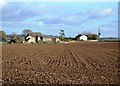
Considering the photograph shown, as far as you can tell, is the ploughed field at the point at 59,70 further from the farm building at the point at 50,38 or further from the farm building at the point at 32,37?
the farm building at the point at 50,38

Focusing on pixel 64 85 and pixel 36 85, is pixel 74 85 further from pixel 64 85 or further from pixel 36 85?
pixel 36 85

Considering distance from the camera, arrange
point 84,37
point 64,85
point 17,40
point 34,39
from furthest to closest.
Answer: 1. point 84,37
2. point 34,39
3. point 17,40
4. point 64,85

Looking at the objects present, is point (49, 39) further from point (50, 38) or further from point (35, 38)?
point (35, 38)

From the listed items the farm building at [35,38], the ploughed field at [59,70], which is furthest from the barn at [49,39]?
the ploughed field at [59,70]

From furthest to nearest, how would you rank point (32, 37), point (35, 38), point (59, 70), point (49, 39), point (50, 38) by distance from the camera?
point (50, 38), point (49, 39), point (35, 38), point (32, 37), point (59, 70)

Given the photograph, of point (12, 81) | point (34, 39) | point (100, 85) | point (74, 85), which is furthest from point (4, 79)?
point (34, 39)

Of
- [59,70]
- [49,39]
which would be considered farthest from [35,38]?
[59,70]

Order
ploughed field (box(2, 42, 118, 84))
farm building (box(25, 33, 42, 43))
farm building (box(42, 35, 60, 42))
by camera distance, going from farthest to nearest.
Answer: farm building (box(42, 35, 60, 42))
farm building (box(25, 33, 42, 43))
ploughed field (box(2, 42, 118, 84))

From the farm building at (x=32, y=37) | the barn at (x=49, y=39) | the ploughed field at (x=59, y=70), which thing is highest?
the ploughed field at (x=59, y=70)

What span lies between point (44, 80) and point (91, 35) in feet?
499

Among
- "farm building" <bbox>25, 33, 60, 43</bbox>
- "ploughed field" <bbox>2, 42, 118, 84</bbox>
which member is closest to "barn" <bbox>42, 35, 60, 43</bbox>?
"farm building" <bbox>25, 33, 60, 43</bbox>

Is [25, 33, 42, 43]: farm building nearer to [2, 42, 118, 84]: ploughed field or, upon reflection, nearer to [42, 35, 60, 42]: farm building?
[42, 35, 60, 42]: farm building

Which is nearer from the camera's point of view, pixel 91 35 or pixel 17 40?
pixel 17 40

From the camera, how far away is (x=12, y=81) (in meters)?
10.6
